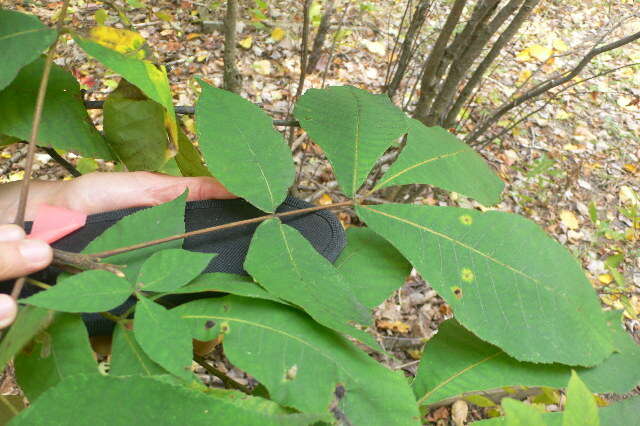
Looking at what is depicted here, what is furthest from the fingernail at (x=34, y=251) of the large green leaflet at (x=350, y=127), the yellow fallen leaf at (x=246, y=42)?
the yellow fallen leaf at (x=246, y=42)

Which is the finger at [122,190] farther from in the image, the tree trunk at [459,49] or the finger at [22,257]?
the tree trunk at [459,49]

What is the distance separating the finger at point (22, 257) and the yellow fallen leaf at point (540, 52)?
134 inches

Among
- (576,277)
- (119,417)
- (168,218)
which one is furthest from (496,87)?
(119,417)

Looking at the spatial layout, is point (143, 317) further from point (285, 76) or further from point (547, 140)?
point (547, 140)

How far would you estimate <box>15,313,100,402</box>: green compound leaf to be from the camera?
0.60 m

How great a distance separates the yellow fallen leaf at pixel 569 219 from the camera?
2.53 meters

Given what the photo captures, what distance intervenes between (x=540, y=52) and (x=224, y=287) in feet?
11.4

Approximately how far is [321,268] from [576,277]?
425 millimetres

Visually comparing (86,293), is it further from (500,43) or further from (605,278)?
(605,278)

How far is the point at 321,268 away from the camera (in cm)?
68

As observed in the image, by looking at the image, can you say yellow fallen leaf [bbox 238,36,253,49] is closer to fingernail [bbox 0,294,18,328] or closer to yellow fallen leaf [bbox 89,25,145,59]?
yellow fallen leaf [bbox 89,25,145,59]

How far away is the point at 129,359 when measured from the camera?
1.98 feet

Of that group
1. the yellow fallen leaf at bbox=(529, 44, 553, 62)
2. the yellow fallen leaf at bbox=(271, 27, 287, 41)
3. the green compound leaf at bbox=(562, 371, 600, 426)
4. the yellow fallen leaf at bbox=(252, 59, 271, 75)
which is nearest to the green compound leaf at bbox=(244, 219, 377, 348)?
the green compound leaf at bbox=(562, 371, 600, 426)

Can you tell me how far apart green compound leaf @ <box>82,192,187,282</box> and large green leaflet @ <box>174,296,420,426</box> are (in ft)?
0.36
